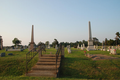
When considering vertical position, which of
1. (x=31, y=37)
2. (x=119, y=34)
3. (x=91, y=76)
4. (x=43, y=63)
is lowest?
(x=91, y=76)

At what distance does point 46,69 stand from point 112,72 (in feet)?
13.8

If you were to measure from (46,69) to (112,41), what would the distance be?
57130 mm

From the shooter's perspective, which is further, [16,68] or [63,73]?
[16,68]

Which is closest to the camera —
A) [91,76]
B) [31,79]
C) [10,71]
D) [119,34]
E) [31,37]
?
[31,79]

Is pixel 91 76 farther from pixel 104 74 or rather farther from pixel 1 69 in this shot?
pixel 1 69

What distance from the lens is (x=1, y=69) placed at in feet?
20.2

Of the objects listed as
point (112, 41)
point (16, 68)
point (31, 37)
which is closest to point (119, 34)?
point (112, 41)

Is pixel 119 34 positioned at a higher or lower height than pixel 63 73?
higher

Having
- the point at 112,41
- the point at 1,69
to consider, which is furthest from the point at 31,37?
the point at 112,41

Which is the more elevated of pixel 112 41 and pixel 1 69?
pixel 112 41

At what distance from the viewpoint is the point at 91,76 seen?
5.23m

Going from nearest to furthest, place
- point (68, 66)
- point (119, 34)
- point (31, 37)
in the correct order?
point (68, 66)
point (31, 37)
point (119, 34)

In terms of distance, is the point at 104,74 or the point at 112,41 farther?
the point at 112,41

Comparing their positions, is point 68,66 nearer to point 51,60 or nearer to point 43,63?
point 51,60
